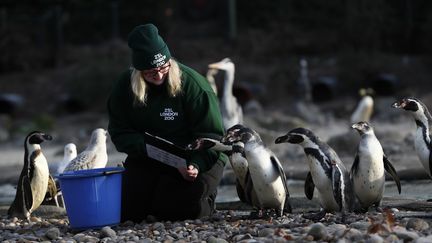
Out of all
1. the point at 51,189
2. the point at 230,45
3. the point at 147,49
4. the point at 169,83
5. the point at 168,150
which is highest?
the point at 230,45

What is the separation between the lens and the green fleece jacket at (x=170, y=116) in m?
6.84

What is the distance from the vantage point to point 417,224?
218 inches

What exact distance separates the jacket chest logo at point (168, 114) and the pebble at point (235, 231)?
0.76 metres

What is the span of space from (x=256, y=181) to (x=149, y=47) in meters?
1.21

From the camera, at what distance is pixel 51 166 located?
11.4m

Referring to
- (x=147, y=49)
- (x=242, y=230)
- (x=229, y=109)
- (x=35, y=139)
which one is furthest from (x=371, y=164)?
(x=229, y=109)

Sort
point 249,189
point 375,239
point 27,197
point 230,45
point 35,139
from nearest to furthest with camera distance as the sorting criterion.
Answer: point 375,239 < point 249,189 < point 27,197 < point 35,139 < point 230,45

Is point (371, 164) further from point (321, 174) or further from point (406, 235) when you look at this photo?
point (406, 235)

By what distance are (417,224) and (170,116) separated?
2132 mm

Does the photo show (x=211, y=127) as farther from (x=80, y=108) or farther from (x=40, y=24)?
(x=40, y=24)

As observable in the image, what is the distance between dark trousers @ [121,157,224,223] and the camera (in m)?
7.00

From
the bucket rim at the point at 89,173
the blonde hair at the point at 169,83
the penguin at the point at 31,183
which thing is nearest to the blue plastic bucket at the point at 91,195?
the bucket rim at the point at 89,173

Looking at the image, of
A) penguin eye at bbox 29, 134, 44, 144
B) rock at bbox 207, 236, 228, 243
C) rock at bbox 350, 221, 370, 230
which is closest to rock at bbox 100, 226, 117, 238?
rock at bbox 207, 236, 228, 243

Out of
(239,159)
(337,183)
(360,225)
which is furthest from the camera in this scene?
(239,159)
